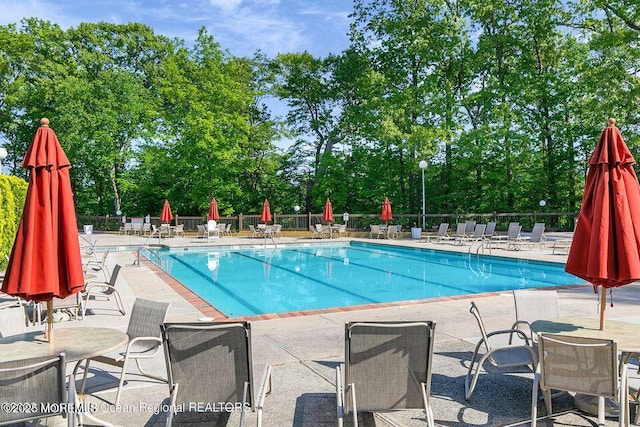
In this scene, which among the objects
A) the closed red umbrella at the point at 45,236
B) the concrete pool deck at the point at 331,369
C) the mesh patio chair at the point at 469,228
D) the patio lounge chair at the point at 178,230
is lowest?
the concrete pool deck at the point at 331,369

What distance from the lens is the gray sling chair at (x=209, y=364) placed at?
2.92 m

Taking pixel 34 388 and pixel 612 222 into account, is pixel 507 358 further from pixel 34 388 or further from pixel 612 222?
pixel 34 388

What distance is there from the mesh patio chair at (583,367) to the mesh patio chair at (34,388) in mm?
2857

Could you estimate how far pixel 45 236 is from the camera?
3.22 metres

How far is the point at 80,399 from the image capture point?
3.31 m

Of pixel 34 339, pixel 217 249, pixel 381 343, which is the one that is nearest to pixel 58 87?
pixel 217 249

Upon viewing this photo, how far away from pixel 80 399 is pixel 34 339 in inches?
24.3

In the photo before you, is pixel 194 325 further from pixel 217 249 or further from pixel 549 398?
pixel 217 249

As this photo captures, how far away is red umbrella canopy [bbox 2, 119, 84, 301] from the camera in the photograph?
318 centimetres

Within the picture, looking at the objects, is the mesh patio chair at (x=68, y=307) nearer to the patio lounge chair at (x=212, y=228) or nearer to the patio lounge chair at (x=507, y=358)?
the patio lounge chair at (x=507, y=358)

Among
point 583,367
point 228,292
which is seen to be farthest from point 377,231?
point 583,367

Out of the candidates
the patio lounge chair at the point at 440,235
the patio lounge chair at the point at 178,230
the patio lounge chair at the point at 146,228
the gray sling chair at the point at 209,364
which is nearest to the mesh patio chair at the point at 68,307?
the gray sling chair at the point at 209,364

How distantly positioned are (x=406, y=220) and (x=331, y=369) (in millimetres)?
21596

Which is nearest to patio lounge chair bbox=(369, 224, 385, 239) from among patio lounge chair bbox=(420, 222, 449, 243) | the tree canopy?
patio lounge chair bbox=(420, 222, 449, 243)
